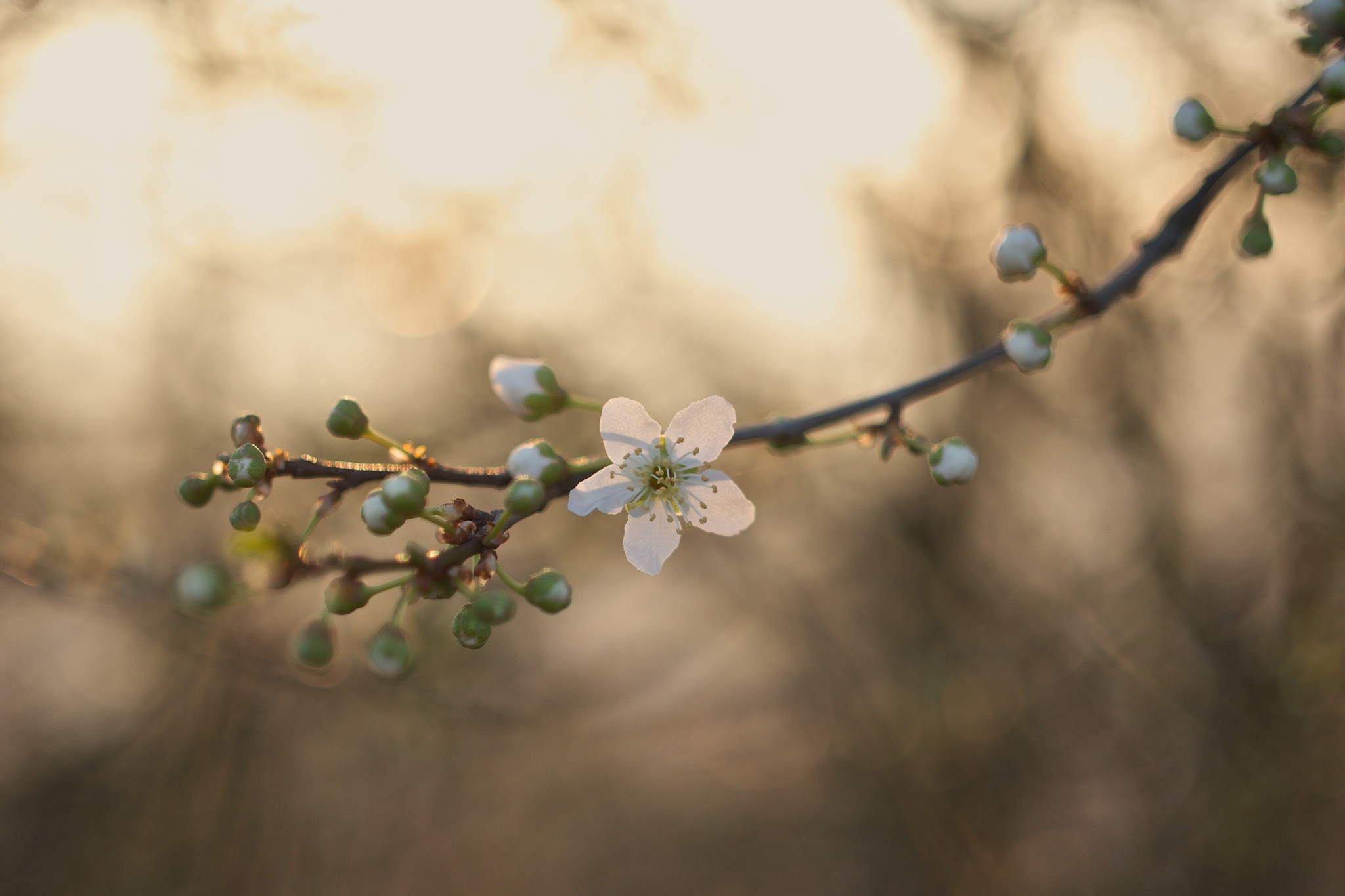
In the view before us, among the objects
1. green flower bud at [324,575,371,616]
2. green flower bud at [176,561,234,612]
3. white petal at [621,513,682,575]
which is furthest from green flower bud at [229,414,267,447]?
white petal at [621,513,682,575]

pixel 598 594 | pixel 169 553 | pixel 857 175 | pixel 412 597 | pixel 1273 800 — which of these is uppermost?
pixel 857 175

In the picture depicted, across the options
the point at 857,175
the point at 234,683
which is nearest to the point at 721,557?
the point at 857,175

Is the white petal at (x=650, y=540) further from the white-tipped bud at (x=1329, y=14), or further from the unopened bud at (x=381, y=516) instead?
the white-tipped bud at (x=1329, y=14)

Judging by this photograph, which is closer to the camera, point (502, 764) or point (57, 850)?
point (57, 850)

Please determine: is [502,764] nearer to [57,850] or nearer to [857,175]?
[57,850]

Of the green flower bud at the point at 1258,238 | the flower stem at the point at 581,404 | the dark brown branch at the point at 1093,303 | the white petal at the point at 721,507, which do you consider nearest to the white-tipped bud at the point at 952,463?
the dark brown branch at the point at 1093,303

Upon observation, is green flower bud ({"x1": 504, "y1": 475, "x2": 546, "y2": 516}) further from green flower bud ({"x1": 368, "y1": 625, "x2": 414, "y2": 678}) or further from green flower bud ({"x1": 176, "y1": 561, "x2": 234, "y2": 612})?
green flower bud ({"x1": 176, "y1": 561, "x2": 234, "y2": 612})
